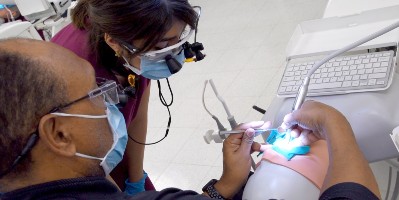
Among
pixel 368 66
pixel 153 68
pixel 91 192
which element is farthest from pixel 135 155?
pixel 368 66

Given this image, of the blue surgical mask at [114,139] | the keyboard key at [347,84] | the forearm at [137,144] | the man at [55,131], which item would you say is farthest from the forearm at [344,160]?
the forearm at [137,144]

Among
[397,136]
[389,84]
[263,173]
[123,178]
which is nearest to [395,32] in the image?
[389,84]

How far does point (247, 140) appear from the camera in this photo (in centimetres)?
104

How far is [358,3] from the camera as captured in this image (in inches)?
51.3

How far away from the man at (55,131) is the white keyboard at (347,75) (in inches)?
6.7

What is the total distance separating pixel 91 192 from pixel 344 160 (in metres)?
0.50

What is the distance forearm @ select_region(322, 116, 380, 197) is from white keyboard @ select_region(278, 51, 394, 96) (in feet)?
0.58

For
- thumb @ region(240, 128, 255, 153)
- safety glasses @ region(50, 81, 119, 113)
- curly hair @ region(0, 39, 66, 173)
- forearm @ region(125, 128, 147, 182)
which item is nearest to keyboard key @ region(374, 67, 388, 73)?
thumb @ region(240, 128, 255, 153)

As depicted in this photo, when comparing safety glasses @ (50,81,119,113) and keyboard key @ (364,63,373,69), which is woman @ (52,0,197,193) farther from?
keyboard key @ (364,63,373,69)

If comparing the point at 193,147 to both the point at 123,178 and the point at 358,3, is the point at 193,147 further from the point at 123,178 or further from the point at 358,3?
the point at 358,3

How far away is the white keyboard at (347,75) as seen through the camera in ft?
3.07

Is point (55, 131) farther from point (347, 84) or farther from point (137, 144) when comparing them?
point (137, 144)

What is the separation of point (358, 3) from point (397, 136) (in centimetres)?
73

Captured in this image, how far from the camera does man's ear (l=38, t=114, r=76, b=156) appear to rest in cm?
69
